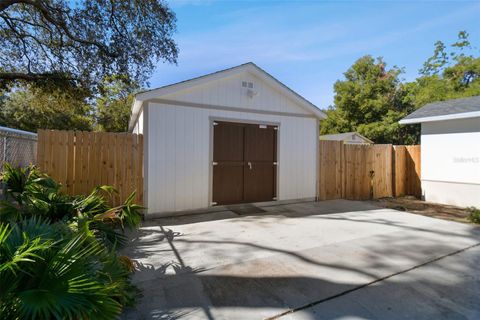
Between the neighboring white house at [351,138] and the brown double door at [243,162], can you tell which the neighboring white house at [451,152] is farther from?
the neighboring white house at [351,138]

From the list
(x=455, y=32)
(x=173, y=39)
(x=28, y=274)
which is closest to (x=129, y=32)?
(x=173, y=39)

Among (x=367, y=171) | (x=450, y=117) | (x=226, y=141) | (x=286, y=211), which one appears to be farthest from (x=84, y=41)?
(x=450, y=117)

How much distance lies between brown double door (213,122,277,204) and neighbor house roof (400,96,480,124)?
4.94m

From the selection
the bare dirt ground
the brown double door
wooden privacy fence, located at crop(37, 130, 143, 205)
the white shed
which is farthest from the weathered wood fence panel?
wooden privacy fence, located at crop(37, 130, 143, 205)

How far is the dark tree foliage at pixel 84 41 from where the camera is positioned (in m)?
8.38

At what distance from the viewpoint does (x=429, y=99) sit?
66.5 feet

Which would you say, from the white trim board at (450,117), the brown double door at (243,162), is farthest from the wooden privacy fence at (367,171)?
the brown double door at (243,162)

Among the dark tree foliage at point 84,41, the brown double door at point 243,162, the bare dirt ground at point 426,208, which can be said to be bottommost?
the bare dirt ground at point 426,208

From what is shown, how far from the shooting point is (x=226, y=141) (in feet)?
22.4

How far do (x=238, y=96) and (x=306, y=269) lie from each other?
4713mm

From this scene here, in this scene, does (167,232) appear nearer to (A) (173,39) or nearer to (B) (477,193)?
(A) (173,39)

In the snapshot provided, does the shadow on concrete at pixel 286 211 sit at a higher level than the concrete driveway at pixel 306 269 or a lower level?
higher

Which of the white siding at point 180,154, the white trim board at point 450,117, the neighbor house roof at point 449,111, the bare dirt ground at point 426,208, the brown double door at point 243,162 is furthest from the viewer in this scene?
the neighbor house roof at point 449,111

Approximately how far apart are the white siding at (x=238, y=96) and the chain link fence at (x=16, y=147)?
278 cm
